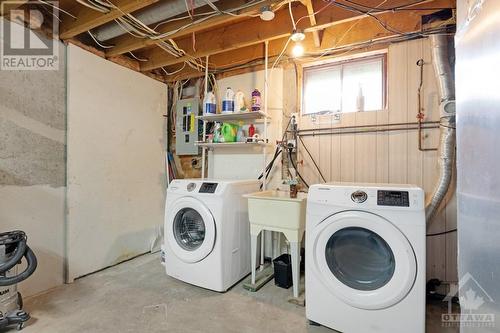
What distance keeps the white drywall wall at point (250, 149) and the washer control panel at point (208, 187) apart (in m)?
0.76

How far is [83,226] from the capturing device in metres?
2.30

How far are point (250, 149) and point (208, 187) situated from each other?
0.87 meters

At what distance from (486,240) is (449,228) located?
1450mm

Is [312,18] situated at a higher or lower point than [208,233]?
higher

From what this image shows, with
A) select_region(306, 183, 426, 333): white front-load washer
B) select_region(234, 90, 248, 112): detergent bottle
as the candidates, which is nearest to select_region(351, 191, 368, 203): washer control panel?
select_region(306, 183, 426, 333): white front-load washer

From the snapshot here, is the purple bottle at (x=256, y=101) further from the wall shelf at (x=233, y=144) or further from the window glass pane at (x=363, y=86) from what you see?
the window glass pane at (x=363, y=86)

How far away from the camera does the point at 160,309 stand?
179 centimetres

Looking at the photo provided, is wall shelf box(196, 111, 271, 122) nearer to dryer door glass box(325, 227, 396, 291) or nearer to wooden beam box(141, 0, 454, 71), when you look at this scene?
wooden beam box(141, 0, 454, 71)

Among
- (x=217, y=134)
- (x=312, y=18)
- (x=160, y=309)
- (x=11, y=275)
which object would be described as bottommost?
(x=160, y=309)

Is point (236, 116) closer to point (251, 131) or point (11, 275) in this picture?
point (251, 131)

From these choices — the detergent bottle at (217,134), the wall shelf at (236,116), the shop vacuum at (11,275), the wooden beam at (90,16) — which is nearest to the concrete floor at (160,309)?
the shop vacuum at (11,275)

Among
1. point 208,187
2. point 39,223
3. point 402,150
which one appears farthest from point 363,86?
point 39,223

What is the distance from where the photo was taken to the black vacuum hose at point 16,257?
4.93ft

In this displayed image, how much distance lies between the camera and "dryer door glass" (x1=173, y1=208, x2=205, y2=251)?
86.4 inches
